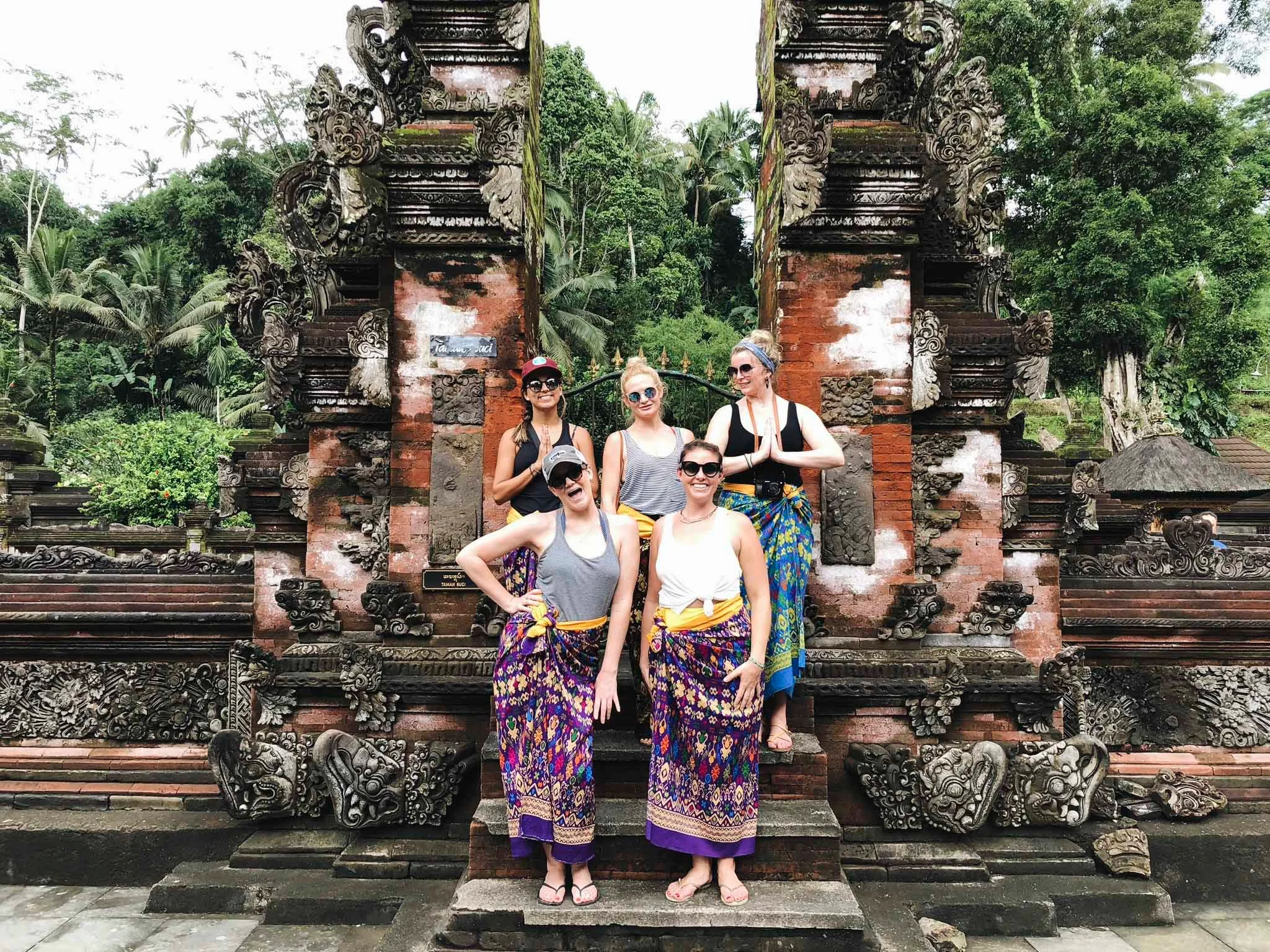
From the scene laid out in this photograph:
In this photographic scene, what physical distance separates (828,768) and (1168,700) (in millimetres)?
2669

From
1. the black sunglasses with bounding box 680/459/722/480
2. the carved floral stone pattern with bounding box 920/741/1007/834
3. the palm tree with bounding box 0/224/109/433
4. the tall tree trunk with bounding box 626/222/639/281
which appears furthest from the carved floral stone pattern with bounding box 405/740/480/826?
the palm tree with bounding box 0/224/109/433

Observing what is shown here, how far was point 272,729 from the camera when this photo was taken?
5.45 m

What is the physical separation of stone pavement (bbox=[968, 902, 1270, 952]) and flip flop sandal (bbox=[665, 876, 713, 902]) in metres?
1.65

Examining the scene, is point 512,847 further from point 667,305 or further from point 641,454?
point 667,305

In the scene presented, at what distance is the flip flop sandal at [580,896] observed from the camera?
12.3ft

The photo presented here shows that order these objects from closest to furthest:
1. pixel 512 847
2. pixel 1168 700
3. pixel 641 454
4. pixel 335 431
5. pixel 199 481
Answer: pixel 512 847 < pixel 641 454 < pixel 335 431 < pixel 1168 700 < pixel 199 481

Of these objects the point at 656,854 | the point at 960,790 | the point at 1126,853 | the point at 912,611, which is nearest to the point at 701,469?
the point at 656,854

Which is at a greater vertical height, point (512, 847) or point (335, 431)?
point (335, 431)

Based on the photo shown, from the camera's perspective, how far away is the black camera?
4.51 metres

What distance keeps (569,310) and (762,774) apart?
23629mm

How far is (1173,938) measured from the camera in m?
4.68

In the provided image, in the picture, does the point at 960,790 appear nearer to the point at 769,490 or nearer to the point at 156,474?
the point at 769,490

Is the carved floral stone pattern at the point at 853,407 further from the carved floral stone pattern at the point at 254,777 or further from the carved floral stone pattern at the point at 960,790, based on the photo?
the carved floral stone pattern at the point at 254,777

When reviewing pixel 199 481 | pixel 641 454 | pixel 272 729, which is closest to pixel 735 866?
pixel 641 454
